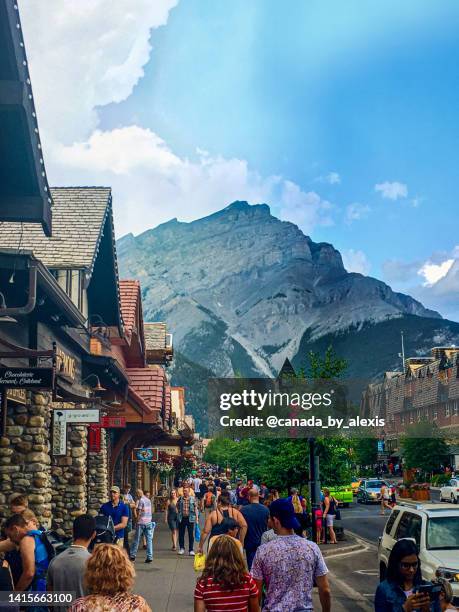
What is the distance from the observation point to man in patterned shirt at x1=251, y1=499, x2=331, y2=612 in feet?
19.6

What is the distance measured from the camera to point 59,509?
17453 mm

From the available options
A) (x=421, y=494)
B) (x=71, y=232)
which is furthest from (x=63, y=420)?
(x=421, y=494)

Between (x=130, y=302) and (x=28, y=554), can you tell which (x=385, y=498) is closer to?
(x=130, y=302)

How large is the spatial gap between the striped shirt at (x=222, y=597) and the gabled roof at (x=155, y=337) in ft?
111

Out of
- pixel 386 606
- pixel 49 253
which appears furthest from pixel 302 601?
pixel 49 253

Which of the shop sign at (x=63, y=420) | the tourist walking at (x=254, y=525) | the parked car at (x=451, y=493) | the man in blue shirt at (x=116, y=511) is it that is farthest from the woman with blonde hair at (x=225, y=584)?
the parked car at (x=451, y=493)

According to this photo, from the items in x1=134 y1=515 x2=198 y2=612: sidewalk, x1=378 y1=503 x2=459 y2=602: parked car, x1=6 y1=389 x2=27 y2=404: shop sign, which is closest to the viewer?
x1=378 y1=503 x2=459 y2=602: parked car

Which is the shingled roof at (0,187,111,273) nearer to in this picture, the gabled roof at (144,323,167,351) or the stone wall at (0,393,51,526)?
the stone wall at (0,393,51,526)

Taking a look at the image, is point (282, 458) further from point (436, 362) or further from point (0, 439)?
point (436, 362)

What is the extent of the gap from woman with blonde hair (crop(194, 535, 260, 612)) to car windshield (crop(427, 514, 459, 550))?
621 cm

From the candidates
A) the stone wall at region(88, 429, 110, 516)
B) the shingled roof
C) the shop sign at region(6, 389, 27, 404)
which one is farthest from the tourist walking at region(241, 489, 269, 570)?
the stone wall at region(88, 429, 110, 516)

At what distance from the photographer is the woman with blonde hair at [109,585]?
4.42 meters

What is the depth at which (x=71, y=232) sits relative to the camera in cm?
1908

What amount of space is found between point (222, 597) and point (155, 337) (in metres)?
35.5
